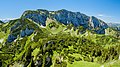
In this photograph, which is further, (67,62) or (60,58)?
(60,58)

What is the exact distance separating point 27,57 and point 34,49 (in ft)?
51.1

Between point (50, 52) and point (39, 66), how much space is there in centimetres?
1633

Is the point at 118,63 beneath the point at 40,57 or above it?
above

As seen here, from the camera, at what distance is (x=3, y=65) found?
198375mm

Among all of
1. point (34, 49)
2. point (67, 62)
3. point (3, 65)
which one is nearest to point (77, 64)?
point (67, 62)

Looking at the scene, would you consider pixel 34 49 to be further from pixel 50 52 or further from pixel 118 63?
pixel 118 63

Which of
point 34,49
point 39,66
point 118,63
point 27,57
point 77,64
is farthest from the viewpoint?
point 34,49

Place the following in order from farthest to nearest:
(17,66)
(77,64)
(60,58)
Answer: (17,66) → (60,58) → (77,64)

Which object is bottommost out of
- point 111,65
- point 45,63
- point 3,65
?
point 3,65

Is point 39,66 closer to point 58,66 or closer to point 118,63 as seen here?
point 58,66

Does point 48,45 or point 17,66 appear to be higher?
point 48,45

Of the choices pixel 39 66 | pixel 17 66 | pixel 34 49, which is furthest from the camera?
pixel 34 49

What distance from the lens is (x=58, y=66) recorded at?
125812 millimetres

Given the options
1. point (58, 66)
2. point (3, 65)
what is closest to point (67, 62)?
point (58, 66)
